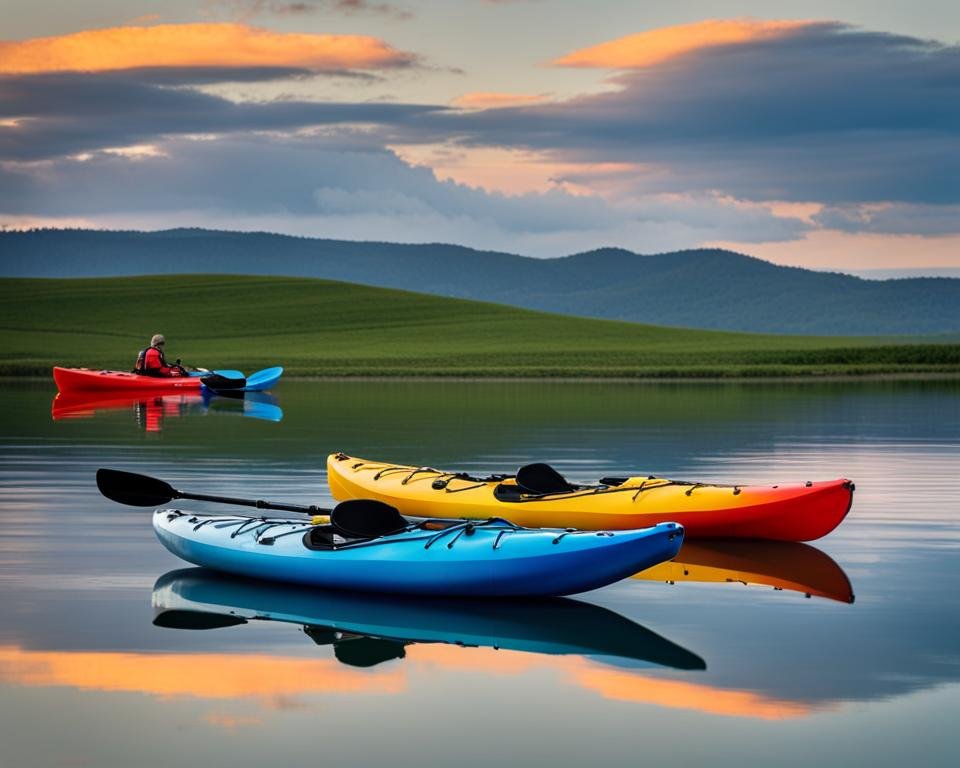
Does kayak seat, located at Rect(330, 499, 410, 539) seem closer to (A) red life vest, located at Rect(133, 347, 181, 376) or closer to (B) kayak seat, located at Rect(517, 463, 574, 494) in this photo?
(B) kayak seat, located at Rect(517, 463, 574, 494)

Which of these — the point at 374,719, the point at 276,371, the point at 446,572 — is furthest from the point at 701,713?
the point at 276,371

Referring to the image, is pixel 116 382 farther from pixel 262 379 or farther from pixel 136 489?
pixel 136 489

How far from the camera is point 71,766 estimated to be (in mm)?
9516

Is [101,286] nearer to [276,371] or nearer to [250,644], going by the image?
[276,371]

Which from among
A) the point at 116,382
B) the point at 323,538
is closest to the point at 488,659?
the point at 323,538

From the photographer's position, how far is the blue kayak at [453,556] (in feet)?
44.5

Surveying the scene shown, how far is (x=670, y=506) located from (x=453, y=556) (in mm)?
4536

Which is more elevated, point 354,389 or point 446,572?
point 446,572

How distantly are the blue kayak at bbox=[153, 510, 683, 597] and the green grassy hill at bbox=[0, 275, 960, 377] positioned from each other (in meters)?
56.5

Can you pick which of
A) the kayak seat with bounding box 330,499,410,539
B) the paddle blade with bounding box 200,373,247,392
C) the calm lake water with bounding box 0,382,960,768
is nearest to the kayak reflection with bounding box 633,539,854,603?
the calm lake water with bounding box 0,382,960,768

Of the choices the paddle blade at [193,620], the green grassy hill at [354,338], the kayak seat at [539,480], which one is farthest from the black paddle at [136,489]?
the green grassy hill at [354,338]

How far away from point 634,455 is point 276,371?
29.8 m

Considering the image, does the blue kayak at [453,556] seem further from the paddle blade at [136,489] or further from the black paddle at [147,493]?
the paddle blade at [136,489]

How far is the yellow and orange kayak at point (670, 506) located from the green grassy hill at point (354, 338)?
5303 cm
